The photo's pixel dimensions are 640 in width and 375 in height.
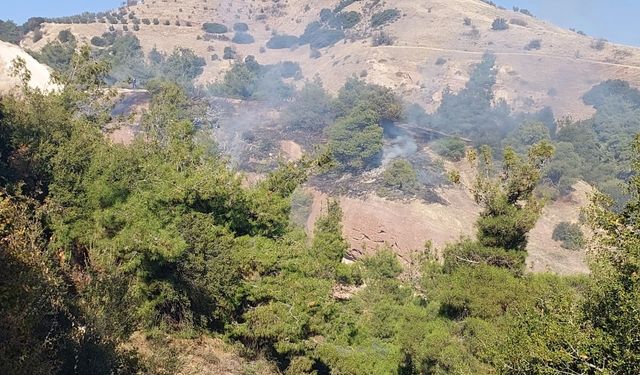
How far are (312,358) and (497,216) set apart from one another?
7488mm

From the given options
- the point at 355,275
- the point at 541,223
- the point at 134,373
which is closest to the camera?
the point at 134,373

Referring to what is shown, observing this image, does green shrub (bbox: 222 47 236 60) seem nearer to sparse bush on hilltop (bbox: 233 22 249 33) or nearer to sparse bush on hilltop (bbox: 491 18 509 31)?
sparse bush on hilltop (bbox: 233 22 249 33)

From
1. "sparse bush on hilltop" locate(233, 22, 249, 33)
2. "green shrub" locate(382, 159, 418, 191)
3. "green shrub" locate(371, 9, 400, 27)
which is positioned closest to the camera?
"green shrub" locate(382, 159, 418, 191)

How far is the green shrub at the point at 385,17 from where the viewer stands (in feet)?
383

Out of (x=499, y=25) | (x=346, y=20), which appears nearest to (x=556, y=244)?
(x=499, y=25)

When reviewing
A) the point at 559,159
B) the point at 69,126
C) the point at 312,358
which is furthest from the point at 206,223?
the point at 559,159

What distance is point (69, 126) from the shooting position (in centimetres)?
2336

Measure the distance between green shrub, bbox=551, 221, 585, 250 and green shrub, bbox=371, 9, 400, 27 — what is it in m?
78.8

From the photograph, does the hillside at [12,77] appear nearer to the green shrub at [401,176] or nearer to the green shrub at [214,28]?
the green shrub at [401,176]

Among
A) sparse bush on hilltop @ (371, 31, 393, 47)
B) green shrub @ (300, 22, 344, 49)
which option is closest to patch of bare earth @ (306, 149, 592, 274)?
sparse bush on hilltop @ (371, 31, 393, 47)

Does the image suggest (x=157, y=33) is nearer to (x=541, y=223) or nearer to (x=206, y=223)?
(x=541, y=223)

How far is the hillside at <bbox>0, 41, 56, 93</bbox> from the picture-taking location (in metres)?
32.6

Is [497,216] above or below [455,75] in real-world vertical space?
above

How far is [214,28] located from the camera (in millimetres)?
122500
